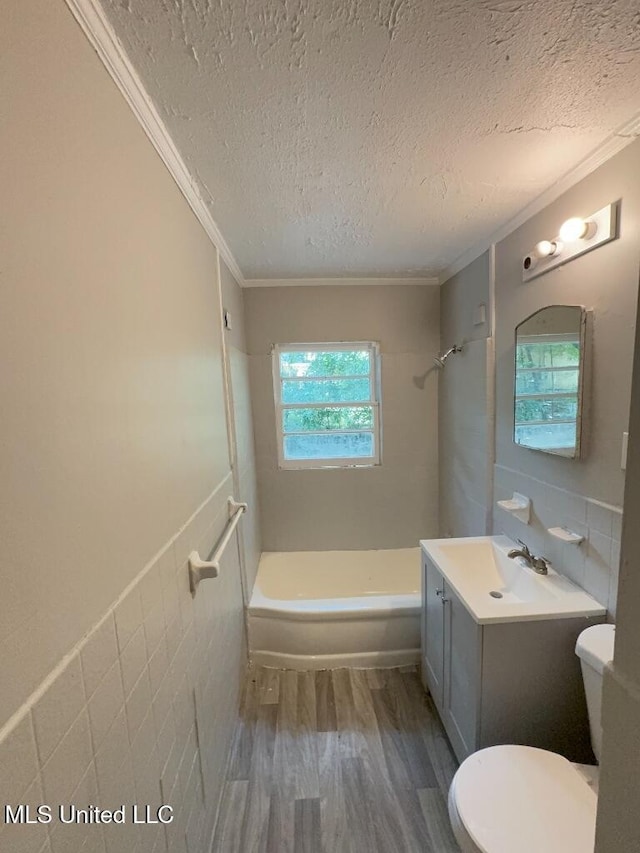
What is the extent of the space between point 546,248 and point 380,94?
0.90 meters

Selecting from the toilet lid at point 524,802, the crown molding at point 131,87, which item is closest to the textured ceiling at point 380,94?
the crown molding at point 131,87

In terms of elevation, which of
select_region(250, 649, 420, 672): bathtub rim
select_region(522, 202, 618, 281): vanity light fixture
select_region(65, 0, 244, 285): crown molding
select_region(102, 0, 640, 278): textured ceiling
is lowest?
select_region(250, 649, 420, 672): bathtub rim

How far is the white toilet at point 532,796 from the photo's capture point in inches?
36.5

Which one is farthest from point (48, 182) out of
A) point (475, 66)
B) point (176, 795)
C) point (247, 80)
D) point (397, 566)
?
point (397, 566)

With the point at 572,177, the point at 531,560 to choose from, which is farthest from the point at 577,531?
the point at 572,177

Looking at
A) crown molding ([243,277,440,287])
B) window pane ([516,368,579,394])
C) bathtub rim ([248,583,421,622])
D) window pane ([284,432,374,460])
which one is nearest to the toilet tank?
window pane ([516,368,579,394])

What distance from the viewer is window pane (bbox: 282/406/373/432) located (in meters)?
Result: 2.84

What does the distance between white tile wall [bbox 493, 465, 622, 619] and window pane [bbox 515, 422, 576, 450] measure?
166mm

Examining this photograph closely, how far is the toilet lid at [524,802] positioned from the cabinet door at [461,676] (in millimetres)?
194

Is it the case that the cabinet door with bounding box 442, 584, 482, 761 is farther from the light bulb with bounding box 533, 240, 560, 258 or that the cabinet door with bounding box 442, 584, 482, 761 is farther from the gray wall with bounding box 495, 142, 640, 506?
the light bulb with bounding box 533, 240, 560, 258

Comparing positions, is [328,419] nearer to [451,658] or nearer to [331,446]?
[331,446]

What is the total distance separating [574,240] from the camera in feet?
4.44

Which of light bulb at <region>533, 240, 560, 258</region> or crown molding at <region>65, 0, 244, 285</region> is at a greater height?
crown molding at <region>65, 0, 244, 285</region>

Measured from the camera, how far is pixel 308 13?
29.6 inches
